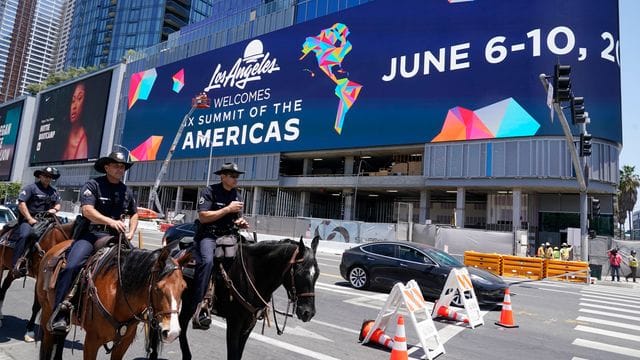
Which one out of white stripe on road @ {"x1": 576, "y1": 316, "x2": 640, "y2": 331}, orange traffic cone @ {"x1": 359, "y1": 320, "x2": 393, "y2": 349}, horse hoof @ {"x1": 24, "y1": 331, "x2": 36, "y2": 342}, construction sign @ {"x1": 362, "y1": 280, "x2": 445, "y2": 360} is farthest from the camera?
white stripe on road @ {"x1": 576, "y1": 316, "x2": 640, "y2": 331}

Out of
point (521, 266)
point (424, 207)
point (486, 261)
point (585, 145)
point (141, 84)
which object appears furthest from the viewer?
point (141, 84)

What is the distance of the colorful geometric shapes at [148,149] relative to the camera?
6122 cm

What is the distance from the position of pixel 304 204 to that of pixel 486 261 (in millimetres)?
29920

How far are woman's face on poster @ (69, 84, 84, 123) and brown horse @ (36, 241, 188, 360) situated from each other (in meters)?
84.4

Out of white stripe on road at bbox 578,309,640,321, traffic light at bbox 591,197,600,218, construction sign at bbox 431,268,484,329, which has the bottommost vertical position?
white stripe on road at bbox 578,309,640,321

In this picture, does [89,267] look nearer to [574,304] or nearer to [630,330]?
[630,330]

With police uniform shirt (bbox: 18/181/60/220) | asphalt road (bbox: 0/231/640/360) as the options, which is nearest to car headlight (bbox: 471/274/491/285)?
asphalt road (bbox: 0/231/640/360)

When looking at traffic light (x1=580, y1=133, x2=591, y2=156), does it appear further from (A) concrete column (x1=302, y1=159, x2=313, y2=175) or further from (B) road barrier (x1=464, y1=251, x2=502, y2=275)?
(A) concrete column (x1=302, y1=159, x2=313, y2=175)

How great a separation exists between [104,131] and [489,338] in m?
75.7

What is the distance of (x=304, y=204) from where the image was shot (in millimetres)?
49062

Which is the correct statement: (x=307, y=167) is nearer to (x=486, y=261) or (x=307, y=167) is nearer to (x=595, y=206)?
(x=486, y=261)

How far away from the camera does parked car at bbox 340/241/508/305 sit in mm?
10883

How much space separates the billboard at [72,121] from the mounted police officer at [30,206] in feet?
235

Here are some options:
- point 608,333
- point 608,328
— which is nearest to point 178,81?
point 608,328
